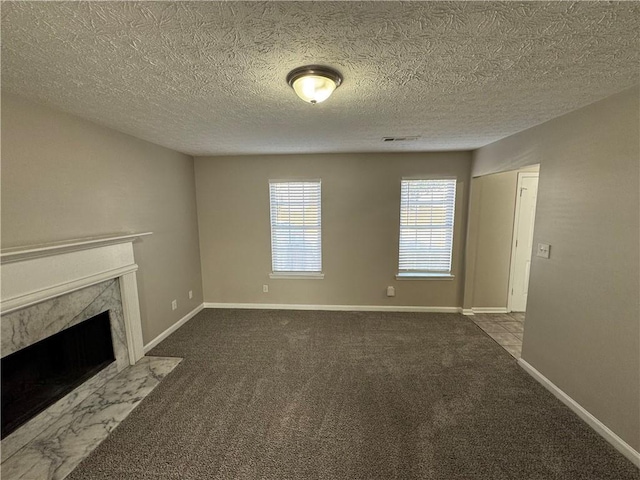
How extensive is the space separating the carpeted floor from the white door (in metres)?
1.30

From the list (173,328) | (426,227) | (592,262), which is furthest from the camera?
(426,227)

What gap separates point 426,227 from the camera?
12.6 ft

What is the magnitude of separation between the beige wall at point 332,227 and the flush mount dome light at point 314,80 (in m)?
2.28

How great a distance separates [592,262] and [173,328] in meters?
4.34

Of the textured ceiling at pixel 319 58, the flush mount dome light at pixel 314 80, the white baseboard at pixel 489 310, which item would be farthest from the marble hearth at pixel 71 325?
the white baseboard at pixel 489 310

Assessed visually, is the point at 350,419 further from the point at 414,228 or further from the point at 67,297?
the point at 414,228

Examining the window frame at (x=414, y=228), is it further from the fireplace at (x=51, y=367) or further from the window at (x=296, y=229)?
the fireplace at (x=51, y=367)

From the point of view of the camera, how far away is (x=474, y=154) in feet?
11.6

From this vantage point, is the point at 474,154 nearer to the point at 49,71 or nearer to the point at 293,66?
the point at 293,66

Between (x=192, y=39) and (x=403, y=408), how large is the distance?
9.02 feet

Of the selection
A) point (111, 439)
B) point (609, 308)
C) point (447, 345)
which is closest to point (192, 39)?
point (111, 439)

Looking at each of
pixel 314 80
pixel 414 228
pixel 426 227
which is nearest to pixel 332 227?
pixel 414 228

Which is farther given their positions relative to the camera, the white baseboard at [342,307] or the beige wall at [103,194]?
the white baseboard at [342,307]

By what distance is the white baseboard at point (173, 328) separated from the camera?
9.68ft
